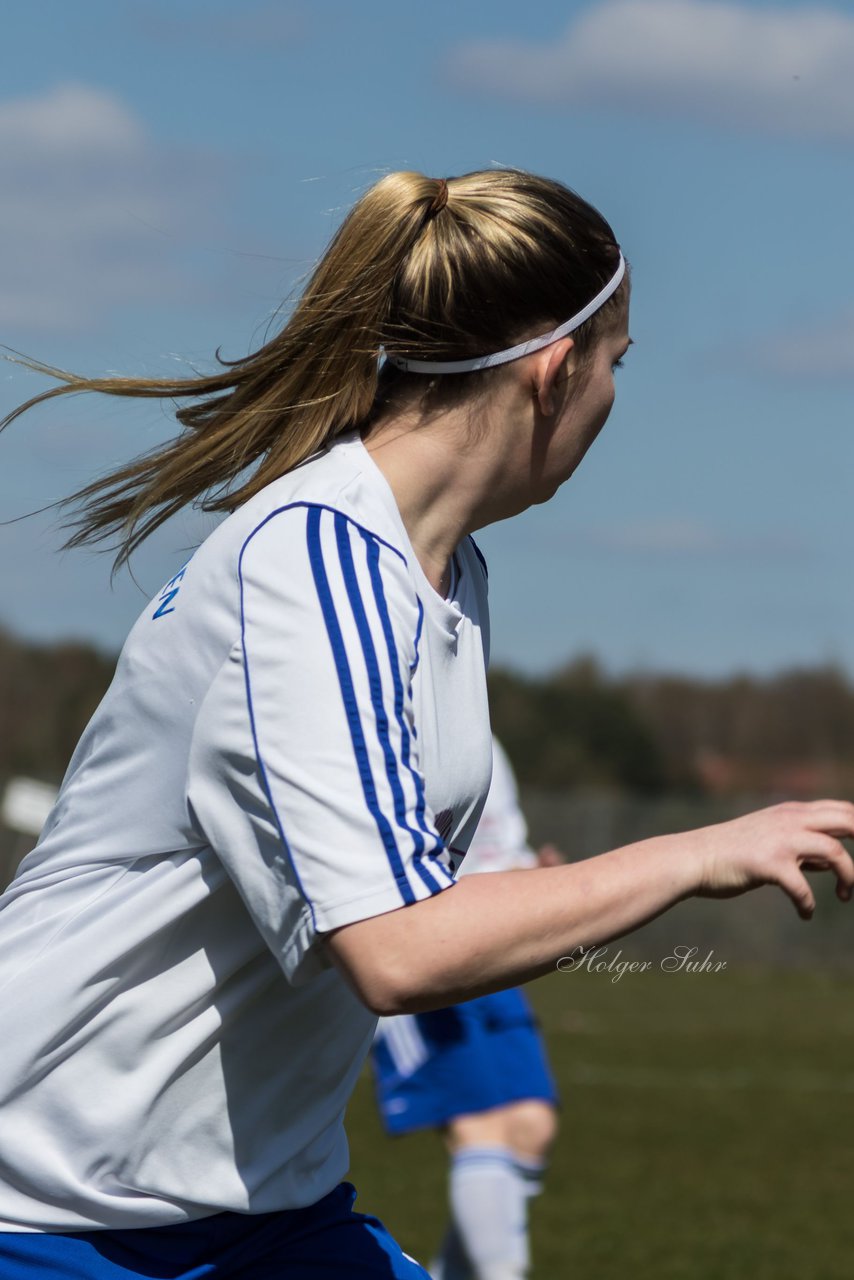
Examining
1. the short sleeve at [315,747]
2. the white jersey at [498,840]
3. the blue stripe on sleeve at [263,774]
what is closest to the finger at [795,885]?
the short sleeve at [315,747]

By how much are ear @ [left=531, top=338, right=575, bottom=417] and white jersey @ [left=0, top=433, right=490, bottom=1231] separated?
0.22m

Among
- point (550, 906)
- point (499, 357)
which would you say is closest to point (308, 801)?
point (550, 906)

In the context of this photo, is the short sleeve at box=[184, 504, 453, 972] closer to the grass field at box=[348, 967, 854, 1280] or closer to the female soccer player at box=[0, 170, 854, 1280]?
the female soccer player at box=[0, 170, 854, 1280]

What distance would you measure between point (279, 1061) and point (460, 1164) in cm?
344

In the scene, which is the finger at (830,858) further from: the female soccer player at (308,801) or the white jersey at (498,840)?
the white jersey at (498,840)

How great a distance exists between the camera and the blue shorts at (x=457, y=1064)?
5.45 meters

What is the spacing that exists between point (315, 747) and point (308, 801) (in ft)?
0.18

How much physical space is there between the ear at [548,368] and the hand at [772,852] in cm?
56

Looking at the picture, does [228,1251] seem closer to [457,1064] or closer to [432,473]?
[432,473]

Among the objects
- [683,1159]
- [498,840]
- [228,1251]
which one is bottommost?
[683,1159]

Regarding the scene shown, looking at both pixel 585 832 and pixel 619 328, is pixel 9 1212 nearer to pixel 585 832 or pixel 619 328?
pixel 619 328

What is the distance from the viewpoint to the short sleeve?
1818mm

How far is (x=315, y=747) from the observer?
6.00ft

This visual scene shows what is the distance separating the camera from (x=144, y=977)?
6.77 feet
